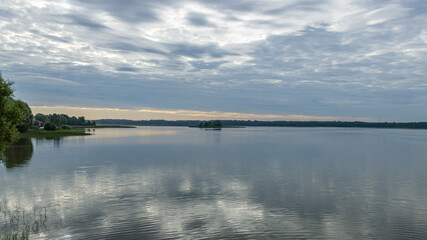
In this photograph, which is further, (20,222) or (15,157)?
(15,157)

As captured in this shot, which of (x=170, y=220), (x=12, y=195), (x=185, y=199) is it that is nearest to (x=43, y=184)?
(x=12, y=195)

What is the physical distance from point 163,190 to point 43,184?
1536 cm

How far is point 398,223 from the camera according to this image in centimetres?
2158

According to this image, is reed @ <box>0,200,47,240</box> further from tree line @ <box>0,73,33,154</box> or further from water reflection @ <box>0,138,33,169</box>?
water reflection @ <box>0,138,33,169</box>

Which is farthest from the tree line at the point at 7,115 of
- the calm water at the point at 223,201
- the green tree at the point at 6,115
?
the calm water at the point at 223,201

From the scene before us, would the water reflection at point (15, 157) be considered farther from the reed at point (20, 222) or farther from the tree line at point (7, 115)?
the reed at point (20, 222)

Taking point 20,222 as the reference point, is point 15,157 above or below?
above

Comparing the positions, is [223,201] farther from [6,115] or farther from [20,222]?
[6,115]

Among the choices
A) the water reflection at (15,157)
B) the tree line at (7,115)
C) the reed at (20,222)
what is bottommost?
the reed at (20,222)

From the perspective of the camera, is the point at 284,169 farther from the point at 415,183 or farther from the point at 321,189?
the point at 415,183

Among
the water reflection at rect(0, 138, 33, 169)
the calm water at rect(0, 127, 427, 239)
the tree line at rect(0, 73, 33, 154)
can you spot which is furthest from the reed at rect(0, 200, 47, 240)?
the water reflection at rect(0, 138, 33, 169)

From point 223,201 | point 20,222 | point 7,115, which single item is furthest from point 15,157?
point 223,201

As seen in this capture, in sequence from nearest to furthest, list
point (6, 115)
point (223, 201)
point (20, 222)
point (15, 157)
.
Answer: point (20, 222) → point (223, 201) → point (6, 115) → point (15, 157)

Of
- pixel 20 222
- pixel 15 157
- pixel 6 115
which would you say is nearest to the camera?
pixel 20 222
